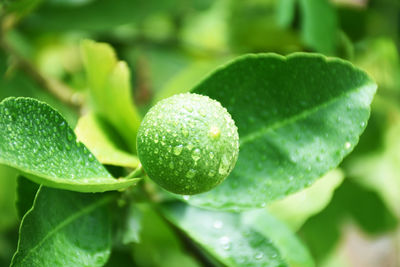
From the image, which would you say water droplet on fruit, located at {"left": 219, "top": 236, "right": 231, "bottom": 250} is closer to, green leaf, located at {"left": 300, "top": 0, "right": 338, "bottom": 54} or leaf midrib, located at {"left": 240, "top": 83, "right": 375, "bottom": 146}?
leaf midrib, located at {"left": 240, "top": 83, "right": 375, "bottom": 146}

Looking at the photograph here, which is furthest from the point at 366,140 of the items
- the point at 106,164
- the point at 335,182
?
the point at 106,164

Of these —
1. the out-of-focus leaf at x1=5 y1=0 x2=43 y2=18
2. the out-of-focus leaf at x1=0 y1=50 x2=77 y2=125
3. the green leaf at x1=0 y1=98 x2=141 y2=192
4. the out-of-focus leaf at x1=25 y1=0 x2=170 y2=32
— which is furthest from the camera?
the out-of-focus leaf at x1=25 y1=0 x2=170 y2=32

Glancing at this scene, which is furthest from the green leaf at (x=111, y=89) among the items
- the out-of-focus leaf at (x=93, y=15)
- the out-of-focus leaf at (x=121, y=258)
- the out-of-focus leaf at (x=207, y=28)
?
the out-of-focus leaf at (x=207, y=28)

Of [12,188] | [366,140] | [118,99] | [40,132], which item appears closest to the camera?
[40,132]

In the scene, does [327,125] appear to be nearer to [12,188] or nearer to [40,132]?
[40,132]

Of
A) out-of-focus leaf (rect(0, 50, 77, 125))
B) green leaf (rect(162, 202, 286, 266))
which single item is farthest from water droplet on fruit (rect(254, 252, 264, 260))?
out-of-focus leaf (rect(0, 50, 77, 125))

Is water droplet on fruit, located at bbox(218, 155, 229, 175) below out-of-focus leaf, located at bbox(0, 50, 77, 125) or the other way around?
the other way around

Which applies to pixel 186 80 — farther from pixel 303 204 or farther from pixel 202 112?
pixel 202 112
